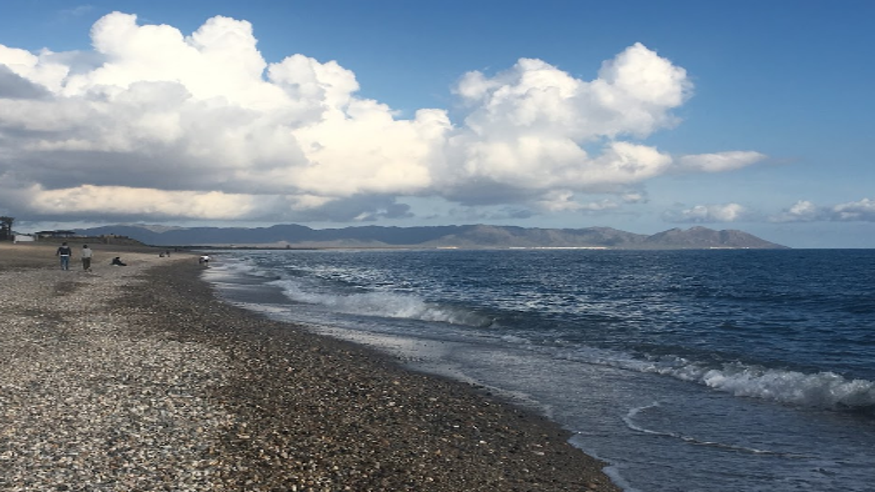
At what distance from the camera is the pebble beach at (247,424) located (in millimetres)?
9312

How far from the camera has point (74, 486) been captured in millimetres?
8430

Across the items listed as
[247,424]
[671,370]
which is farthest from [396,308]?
[247,424]

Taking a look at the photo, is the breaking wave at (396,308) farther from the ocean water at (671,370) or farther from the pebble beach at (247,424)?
the pebble beach at (247,424)

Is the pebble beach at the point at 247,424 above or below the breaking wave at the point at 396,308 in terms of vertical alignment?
above

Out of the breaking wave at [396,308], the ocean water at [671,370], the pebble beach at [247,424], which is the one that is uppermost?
the pebble beach at [247,424]

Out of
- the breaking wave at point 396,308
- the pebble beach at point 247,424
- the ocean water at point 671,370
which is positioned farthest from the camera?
the breaking wave at point 396,308

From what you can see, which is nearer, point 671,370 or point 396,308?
point 671,370

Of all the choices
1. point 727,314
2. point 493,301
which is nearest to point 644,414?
point 727,314

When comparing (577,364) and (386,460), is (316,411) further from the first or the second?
(577,364)

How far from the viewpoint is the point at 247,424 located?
1177cm

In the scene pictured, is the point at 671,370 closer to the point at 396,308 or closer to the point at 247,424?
the point at 247,424

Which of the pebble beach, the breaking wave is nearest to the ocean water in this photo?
the breaking wave

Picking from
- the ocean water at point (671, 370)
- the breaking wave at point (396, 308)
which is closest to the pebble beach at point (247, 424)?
the ocean water at point (671, 370)

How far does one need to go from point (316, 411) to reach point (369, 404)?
4.79ft
